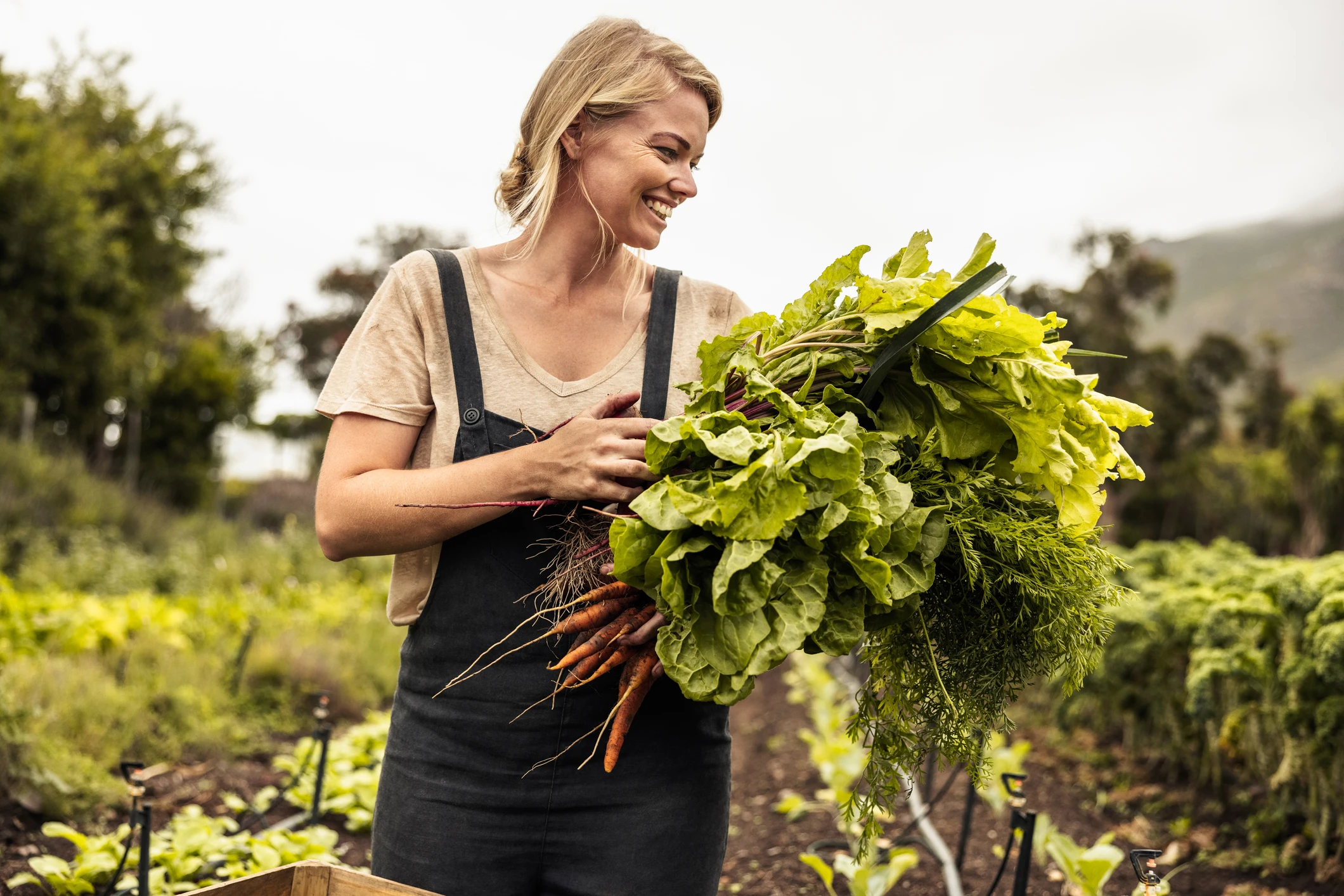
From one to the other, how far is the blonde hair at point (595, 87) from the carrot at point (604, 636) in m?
0.74

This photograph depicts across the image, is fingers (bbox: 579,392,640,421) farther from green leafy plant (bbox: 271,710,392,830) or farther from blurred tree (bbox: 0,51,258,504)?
blurred tree (bbox: 0,51,258,504)

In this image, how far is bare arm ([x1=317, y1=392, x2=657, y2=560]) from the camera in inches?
55.0

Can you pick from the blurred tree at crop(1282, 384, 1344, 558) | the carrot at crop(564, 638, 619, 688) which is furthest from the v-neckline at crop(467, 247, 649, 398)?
the blurred tree at crop(1282, 384, 1344, 558)

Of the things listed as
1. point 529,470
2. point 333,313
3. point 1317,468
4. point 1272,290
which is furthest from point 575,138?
point 1272,290

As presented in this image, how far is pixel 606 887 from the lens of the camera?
1.53 m

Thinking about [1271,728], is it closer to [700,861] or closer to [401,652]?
[700,861]

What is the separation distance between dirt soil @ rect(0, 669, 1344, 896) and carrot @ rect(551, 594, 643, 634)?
2623 mm

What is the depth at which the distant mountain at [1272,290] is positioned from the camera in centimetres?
9569

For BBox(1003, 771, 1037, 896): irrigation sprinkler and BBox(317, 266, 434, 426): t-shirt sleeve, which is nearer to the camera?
BBox(317, 266, 434, 426): t-shirt sleeve

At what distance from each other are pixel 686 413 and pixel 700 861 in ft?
2.57

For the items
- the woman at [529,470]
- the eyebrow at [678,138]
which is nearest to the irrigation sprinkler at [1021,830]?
the woman at [529,470]

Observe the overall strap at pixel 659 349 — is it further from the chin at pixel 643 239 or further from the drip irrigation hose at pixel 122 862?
the drip irrigation hose at pixel 122 862

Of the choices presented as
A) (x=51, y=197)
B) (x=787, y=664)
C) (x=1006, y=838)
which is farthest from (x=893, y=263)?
(x=51, y=197)

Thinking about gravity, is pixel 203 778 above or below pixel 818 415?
below
